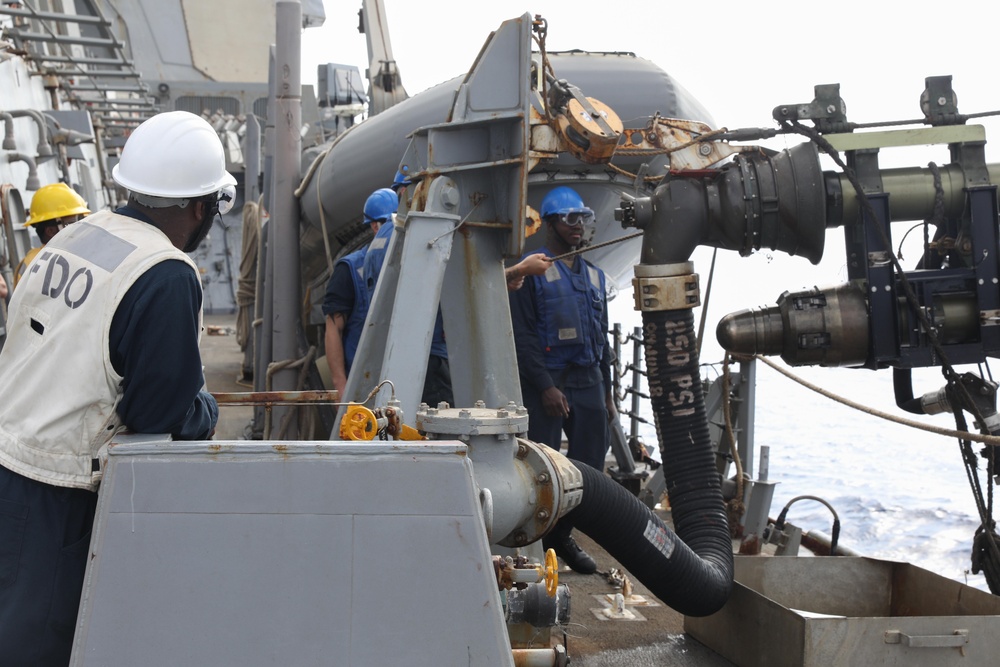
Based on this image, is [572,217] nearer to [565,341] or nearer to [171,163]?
[565,341]

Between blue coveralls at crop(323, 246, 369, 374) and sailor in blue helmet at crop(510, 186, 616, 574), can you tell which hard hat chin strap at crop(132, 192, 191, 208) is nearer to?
sailor in blue helmet at crop(510, 186, 616, 574)

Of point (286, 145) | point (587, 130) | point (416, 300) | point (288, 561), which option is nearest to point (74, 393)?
point (288, 561)

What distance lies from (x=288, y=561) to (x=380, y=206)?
3799mm

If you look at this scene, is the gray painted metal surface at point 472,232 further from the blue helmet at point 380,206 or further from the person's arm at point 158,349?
the person's arm at point 158,349

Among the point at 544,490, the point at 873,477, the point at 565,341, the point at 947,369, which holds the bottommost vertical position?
the point at 873,477

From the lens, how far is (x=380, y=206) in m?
5.31

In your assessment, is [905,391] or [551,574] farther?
[905,391]

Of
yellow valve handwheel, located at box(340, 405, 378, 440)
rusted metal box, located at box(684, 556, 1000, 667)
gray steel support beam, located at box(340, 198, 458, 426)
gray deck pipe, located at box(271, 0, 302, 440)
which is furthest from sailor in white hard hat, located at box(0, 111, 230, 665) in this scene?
gray deck pipe, located at box(271, 0, 302, 440)

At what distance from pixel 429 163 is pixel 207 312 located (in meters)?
15.1

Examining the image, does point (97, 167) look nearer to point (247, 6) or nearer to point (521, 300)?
point (247, 6)

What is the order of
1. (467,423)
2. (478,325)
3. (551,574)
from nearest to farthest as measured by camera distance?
(551,574) → (467,423) → (478,325)

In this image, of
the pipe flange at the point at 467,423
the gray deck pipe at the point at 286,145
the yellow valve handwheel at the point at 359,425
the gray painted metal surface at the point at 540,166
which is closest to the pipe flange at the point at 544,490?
the pipe flange at the point at 467,423

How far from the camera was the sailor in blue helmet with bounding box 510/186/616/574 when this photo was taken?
4.80 meters

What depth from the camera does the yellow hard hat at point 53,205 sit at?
5.06 m
